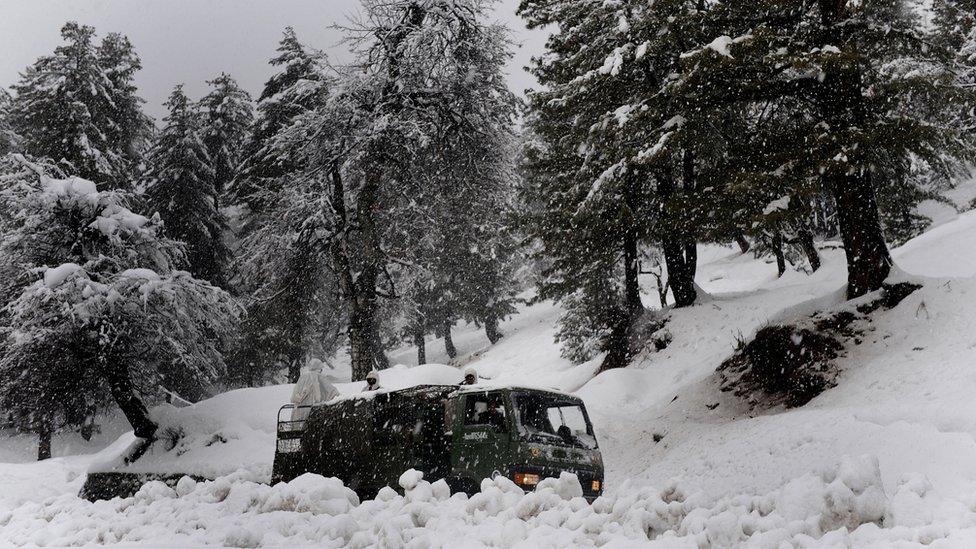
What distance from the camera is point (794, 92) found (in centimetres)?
1238

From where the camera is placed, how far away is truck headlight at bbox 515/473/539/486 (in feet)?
26.9

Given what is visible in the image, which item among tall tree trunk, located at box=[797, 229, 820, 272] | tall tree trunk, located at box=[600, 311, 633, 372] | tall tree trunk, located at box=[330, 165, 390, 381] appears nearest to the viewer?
tall tree trunk, located at box=[330, 165, 390, 381]

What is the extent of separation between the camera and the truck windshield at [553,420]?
873 cm

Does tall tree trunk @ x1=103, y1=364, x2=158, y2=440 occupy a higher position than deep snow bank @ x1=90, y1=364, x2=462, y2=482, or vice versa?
tall tree trunk @ x1=103, y1=364, x2=158, y2=440

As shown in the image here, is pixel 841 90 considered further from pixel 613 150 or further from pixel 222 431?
pixel 222 431

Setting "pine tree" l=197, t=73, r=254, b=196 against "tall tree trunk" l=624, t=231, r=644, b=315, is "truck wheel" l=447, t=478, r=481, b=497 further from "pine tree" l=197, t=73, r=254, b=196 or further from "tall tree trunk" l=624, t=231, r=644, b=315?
"pine tree" l=197, t=73, r=254, b=196

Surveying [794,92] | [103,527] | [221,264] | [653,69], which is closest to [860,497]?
[103,527]

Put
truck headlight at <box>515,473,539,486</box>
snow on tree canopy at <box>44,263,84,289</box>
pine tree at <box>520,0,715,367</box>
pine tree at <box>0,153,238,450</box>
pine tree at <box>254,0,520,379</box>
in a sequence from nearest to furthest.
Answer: truck headlight at <box>515,473,539,486</box> → pine tree at <box>520,0,715,367</box> → snow on tree canopy at <box>44,263,84,289</box> → pine tree at <box>0,153,238,450</box> → pine tree at <box>254,0,520,379</box>

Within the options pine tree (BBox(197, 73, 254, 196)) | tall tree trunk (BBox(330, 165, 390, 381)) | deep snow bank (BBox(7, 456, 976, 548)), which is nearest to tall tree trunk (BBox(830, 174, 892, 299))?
deep snow bank (BBox(7, 456, 976, 548))

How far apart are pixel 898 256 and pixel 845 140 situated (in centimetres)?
1142

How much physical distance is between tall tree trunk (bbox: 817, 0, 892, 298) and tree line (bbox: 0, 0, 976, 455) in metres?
0.04

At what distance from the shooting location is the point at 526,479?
824cm

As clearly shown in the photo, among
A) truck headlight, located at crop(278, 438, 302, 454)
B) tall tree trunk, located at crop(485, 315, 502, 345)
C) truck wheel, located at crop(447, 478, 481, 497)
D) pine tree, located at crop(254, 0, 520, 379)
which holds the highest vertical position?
pine tree, located at crop(254, 0, 520, 379)

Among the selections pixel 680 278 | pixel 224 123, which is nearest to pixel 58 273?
pixel 680 278
